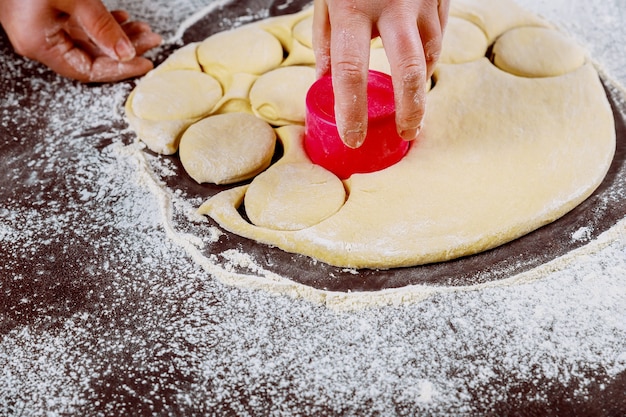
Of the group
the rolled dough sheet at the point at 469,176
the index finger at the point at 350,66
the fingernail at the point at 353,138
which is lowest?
the rolled dough sheet at the point at 469,176

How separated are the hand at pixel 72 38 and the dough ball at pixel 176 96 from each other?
12cm

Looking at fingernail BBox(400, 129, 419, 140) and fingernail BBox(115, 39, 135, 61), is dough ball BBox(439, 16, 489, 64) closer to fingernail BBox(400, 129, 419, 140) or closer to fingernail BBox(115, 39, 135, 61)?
fingernail BBox(400, 129, 419, 140)

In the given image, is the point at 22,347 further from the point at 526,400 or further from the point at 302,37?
the point at 302,37

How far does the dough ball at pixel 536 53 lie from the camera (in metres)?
1.62

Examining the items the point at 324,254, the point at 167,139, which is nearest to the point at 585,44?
the point at 324,254

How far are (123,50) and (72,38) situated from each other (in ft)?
0.59

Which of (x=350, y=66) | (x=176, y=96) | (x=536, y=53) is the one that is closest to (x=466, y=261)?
(x=350, y=66)

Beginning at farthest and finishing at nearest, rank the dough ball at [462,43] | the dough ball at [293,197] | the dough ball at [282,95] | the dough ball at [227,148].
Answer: the dough ball at [462,43]
the dough ball at [282,95]
the dough ball at [227,148]
the dough ball at [293,197]

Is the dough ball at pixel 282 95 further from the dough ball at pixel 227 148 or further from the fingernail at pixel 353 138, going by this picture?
the fingernail at pixel 353 138

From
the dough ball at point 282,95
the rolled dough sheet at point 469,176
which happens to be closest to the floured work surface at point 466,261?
the rolled dough sheet at point 469,176

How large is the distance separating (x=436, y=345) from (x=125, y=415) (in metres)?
0.53

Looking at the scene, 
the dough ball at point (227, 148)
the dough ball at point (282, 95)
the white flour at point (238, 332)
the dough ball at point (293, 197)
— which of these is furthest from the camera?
the dough ball at point (282, 95)

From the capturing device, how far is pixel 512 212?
129 centimetres

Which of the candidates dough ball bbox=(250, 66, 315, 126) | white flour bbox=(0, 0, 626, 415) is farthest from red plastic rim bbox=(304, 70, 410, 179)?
white flour bbox=(0, 0, 626, 415)
